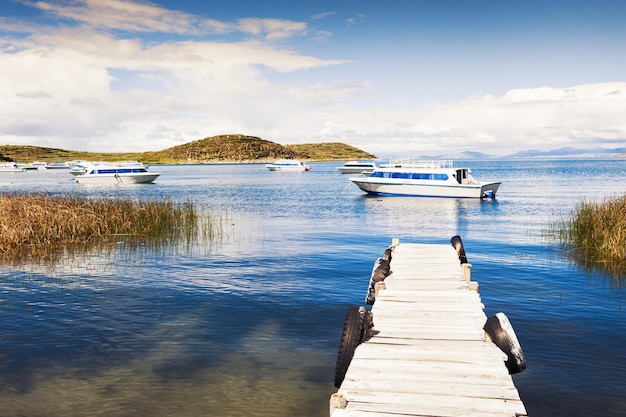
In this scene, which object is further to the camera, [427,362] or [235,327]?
[235,327]

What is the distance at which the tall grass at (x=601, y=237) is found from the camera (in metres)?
20.9

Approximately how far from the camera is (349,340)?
357 inches

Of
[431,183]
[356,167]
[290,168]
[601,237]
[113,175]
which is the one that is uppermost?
[290,168]

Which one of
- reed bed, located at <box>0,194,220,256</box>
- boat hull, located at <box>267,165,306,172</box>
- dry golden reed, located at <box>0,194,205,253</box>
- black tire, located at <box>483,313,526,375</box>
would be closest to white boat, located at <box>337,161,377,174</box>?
boat hull, located at <box>267,165,306,172</box>

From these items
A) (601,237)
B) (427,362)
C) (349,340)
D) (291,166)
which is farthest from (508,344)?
(291,166)

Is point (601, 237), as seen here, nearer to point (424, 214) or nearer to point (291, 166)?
point (424, 214)

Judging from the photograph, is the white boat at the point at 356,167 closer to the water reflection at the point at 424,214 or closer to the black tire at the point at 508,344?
the water reflection at the point at 424,214

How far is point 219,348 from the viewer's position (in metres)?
12.0

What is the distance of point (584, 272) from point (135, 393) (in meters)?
17.0

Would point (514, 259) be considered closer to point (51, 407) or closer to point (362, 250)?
point (362, 250)

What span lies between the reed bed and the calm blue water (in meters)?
2.85

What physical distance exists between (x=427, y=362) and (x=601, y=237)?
19873 millimetres

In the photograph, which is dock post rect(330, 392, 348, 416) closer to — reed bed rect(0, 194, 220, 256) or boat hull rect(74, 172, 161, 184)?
reed bed rect(0, 194, 220, 256)

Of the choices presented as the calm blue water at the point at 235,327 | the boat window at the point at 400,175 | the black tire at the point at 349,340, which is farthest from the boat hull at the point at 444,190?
the black tire at the point at 349,340
